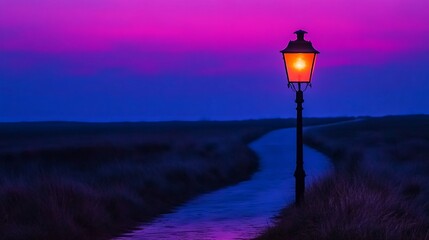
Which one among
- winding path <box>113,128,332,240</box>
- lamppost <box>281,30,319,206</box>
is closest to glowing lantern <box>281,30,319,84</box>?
lamppost <box>281,30,319,206</box>

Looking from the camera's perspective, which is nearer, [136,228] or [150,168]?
[136,228]

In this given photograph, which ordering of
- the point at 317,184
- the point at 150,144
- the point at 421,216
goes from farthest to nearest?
the point at 150,144 < the point at 317,184 < the point at 421,216

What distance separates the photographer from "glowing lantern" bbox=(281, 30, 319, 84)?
586 inches

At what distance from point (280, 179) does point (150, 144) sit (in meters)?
27.2

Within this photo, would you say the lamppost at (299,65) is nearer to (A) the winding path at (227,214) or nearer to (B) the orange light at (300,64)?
(B) the orange light at (300,64)

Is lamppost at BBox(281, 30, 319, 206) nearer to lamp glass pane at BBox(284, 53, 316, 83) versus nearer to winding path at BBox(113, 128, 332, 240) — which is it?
lamp glass pane at BBox(284, 53, 316, 83)

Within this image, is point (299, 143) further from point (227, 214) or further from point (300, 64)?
point (227, 214)

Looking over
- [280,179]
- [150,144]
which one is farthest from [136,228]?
[150,144]

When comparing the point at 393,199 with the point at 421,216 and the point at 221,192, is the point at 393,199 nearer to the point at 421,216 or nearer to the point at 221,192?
the point at 421,216

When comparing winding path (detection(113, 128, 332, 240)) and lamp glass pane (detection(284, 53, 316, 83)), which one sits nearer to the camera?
winding path (detection(113, 128, 332, 240))

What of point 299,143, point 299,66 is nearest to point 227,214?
point 299,143

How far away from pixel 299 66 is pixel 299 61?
Answer: 0.09 metres

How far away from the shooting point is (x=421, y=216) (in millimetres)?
14797

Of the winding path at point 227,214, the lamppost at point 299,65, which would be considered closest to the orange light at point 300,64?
the lamppost at point 299,65
